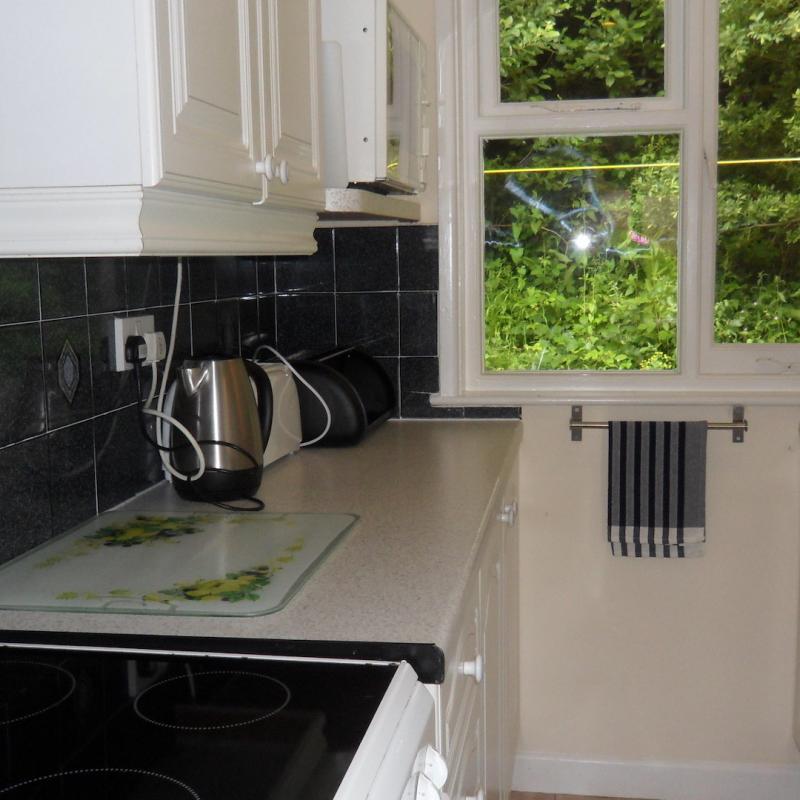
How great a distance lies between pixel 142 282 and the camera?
198 centimetres

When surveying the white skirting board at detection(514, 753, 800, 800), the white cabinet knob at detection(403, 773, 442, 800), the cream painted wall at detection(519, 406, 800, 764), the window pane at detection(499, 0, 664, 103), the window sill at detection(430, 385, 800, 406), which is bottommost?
the white skirting board at detection(514, 753, 800, 800)

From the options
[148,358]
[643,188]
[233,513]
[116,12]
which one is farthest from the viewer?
[643,188]

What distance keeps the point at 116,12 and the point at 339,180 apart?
863mm

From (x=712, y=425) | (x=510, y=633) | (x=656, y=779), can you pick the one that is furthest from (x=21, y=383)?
(x=656, y=779)

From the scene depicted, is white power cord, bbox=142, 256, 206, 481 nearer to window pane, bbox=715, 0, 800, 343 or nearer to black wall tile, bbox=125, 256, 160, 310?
black wall tile, bbox=125, 256, 160, 310

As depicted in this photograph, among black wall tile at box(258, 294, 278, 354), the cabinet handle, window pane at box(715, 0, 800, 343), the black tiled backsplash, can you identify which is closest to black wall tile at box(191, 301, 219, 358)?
the black tiled backsplash

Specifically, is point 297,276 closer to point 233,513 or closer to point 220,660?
point 233,513

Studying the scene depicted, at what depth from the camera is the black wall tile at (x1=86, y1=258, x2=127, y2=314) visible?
69.7 inches

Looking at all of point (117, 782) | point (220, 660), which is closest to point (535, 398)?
point (220, 660)

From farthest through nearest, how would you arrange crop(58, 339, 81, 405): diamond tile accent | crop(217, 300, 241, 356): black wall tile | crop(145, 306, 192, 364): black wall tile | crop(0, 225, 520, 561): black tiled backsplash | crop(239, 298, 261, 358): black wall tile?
crop(239, 298, 261, 358): black wall tile → crop(217, 300, 241, 356): black wall tile → crop(145, 306, 192, 364): black wall tile → crop(58, 339, 81, 405): diamond tile accent → crop(0, 225, 520, 561): black tiled backsplash

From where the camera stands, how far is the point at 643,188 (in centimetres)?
269

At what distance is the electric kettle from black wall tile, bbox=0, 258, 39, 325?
0.31 metres

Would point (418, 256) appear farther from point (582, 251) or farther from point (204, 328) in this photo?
point (204, 328)

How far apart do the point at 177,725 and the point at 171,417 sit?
0.90 meters
